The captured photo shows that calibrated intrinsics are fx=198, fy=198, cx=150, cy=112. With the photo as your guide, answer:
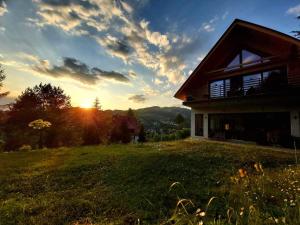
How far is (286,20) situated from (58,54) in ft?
61.6

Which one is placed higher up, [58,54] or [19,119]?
[58,54]

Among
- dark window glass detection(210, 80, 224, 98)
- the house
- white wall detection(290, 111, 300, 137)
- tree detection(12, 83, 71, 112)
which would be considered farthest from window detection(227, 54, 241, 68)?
tree detection(12, 83, 71, 112)

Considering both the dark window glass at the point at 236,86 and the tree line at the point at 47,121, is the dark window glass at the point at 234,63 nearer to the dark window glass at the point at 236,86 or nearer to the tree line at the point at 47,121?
the dark window glass at the point at 236,86

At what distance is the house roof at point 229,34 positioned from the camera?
1623 cm

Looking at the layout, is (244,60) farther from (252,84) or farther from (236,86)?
(252,84)

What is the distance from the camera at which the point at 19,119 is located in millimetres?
33094

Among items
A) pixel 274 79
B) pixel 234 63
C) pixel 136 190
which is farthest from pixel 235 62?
pixel 136 190

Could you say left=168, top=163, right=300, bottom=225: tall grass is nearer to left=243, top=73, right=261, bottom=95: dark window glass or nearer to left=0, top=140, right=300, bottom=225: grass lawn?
left=0, top=140, right=300, bottom=225: grass lawn

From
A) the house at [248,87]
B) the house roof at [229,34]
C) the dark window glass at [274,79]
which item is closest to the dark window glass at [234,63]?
the house at [248,87]

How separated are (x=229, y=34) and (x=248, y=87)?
6.17 metres

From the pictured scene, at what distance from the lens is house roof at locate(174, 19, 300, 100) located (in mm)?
16234

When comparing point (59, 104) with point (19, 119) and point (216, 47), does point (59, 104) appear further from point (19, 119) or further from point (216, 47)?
point (216, 47)

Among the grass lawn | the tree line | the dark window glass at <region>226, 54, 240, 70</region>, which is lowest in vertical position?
the grass lawn

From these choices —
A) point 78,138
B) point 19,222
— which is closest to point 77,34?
point 19,222
